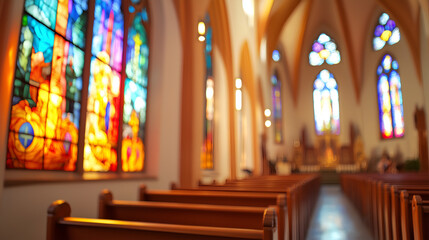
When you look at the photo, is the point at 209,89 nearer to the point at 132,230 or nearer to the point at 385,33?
the point at 132,230

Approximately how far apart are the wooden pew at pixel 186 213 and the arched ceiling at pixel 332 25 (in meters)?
11.7

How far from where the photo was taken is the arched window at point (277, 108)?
56.9 ft

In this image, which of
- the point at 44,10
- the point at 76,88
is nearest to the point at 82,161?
the point at 76,88

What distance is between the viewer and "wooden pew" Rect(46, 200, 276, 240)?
1.43m

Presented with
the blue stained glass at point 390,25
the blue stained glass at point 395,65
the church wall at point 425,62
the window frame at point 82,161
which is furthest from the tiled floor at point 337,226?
the blue stained glass at point 390,25

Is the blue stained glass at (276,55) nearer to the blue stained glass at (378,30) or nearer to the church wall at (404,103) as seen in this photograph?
the church wall at (404,103)

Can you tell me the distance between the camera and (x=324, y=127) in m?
18.0

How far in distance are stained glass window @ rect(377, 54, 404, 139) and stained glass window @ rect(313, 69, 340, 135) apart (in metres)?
2.52

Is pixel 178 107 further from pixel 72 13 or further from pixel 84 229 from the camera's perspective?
pixel 84 229

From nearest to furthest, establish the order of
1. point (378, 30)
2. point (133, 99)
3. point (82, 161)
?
1. point (82, 161)
2. point (133, 99)
3. point (378, 30)

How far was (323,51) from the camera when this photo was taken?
720 inches

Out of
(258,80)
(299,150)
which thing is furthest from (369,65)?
(258,80)

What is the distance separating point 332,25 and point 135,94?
15294 millimetres

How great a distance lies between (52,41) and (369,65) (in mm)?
15675
